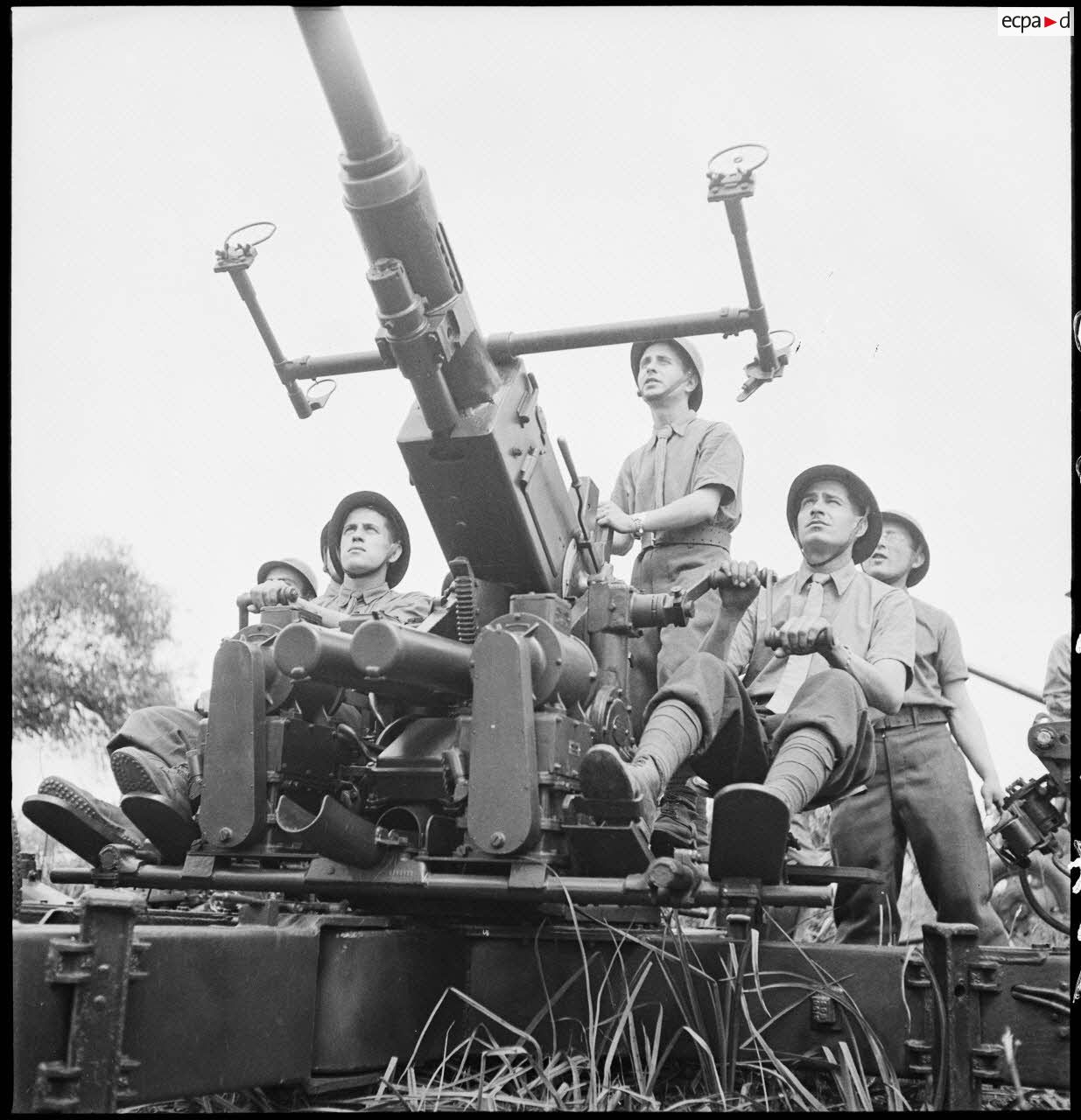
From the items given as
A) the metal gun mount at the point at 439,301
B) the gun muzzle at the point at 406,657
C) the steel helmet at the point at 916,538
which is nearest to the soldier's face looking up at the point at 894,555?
the steel helmet at the point at 916,538

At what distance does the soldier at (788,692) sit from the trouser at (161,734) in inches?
64.6

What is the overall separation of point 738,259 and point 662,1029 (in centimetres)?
221

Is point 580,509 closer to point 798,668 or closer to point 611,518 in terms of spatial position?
point 611,518

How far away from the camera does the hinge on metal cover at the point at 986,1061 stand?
3.04 meters

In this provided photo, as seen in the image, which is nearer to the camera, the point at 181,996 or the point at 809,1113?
the point at 181,996

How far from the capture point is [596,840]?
335cm

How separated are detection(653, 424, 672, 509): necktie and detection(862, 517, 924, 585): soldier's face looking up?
1178mm

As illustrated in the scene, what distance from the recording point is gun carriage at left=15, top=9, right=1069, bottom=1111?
284 centimetres

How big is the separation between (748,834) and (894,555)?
9.46 ft

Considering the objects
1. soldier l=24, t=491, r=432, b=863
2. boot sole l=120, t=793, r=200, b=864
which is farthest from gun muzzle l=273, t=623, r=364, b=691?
boot sole l=120, t=793, r=200, b=864

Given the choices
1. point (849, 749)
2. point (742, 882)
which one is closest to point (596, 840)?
point (742, 882)

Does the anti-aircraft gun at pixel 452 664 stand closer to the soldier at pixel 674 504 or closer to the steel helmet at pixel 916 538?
the soldier at pixel 674 504

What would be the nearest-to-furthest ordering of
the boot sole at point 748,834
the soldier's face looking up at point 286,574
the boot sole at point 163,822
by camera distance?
the boot sole at point 748,834, the boot sole at point 163,822, the soldier's face looking up at point 286,574

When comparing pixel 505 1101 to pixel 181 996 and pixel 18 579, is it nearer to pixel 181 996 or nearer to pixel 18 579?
pixel 181 996
